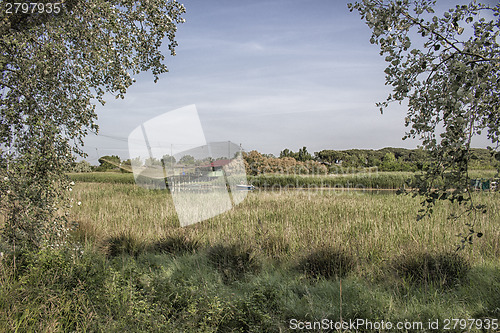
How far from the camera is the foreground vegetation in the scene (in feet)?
9.60

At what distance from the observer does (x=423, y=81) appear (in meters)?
2.78

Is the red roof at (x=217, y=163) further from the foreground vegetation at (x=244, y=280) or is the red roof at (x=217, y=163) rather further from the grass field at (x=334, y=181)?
the foreground vegetation at (x=244, y=280)

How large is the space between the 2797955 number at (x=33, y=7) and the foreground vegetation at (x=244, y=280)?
2.81 m

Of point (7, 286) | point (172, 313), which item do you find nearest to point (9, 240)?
point (7, 286)

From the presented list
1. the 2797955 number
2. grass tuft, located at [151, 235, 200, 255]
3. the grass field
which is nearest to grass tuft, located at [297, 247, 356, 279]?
grass tuft, located at [151, 235, 200, 255]

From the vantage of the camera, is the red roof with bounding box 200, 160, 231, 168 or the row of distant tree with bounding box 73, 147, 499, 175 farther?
the row of distant tree with bounding box 73, 147, 499, 175

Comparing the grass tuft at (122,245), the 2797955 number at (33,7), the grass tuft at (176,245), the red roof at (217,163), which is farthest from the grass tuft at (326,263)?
the red roof at (217,163)

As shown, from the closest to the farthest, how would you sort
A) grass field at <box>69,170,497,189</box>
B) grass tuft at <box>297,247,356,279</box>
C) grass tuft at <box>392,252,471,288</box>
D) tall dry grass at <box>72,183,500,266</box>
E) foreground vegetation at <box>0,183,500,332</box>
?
foreground vegetation at <box>0,183,500,332</box> < grass tuft at <box>392,252,471,288</box> < grass tuft at <box>297,247,356,279</box> < tall dry grass at <box>72,183,500,266</box> < grass field at <box>69,170,497,189</box>

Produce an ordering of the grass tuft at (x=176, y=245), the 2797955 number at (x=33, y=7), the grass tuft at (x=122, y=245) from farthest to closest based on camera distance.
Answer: the grass tuft at (x=176, y=245) < the grass tuft at (x=122, y=245) < the 2797955 number at (x=33, y=7)

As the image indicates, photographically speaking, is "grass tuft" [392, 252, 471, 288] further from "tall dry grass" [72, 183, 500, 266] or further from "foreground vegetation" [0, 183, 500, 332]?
"tall dry grass" [72, 183, 500, 266]

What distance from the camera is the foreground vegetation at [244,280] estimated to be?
293cm

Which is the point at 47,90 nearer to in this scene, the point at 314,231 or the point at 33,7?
the point at 33,7

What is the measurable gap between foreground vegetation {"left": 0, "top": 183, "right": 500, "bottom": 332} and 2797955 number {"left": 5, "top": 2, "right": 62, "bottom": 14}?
2.81m

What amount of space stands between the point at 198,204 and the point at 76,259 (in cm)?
458
